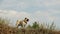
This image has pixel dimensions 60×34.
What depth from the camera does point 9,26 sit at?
10.2m

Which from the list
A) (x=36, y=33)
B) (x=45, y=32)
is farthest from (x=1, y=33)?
(x=45, y=32)

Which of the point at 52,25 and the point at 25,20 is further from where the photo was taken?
the point at 25,20

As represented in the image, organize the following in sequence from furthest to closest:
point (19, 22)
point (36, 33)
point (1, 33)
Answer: point (19, 22) < point (36, 33) < point (1, 33)

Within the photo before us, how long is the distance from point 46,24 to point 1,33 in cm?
255

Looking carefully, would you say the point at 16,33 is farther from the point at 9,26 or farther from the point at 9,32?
the point at 9,26

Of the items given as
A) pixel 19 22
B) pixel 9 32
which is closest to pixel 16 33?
pixel 9 32

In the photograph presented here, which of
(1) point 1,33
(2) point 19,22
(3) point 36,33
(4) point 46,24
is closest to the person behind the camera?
(1) point 1,33

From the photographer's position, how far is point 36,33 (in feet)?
30.9

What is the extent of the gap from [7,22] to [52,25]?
91.7 inches

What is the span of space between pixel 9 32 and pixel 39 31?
1.71 m

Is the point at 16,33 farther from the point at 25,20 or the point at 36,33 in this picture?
the point at 25,20

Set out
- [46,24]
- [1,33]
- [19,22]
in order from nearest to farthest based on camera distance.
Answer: [1,33] → [46,24] → [19,22]

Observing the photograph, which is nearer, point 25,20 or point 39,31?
point 39,31

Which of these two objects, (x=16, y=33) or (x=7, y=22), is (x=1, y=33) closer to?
(x=16, y=33)
